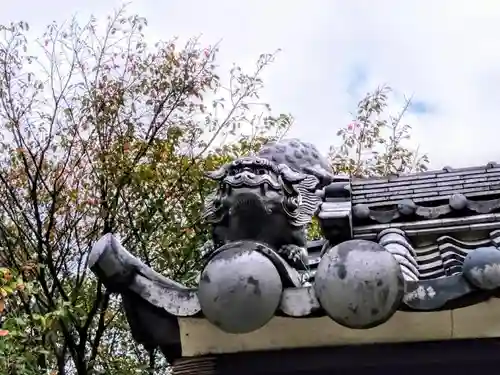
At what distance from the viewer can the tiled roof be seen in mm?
3516

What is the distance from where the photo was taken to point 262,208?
2.50 meters

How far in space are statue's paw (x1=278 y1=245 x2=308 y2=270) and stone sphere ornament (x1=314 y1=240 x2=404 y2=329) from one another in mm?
627

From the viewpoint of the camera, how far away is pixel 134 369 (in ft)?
28.7

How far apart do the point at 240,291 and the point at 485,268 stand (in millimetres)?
619

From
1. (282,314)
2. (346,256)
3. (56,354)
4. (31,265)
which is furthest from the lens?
(56,354)

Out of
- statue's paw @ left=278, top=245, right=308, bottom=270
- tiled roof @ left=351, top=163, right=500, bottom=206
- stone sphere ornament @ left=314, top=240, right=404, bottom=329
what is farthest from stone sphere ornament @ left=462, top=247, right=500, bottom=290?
tiled roof @ left=351, top=163, right=500, bottom=206

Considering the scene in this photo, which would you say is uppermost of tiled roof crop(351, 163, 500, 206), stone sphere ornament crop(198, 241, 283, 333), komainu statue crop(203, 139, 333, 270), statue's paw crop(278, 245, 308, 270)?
tiled roof crop(351, 163, 500, 206)

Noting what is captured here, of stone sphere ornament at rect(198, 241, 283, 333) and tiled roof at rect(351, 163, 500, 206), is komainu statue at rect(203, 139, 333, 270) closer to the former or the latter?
stone sphere ornament at rect(198, 241, 283, 333)

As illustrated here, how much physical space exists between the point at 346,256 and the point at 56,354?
692cm

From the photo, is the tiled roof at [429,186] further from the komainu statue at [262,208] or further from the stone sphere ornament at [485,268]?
the stone sphere ornament at [485,268]

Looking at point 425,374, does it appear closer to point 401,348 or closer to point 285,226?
point 401,348

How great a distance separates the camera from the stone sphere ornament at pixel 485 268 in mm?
1877

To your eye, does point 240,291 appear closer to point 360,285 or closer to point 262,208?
point 360,285

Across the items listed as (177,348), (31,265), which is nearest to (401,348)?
(177,348)
